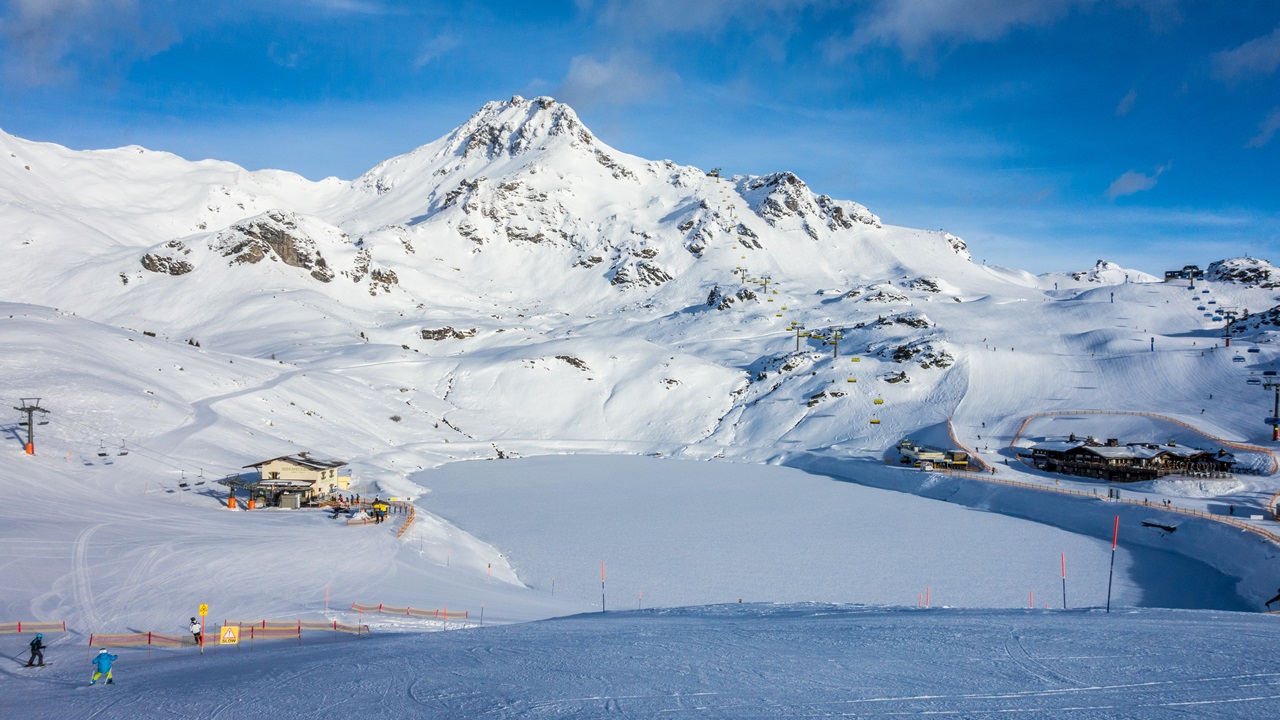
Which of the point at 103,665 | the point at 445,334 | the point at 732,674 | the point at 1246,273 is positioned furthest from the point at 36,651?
A: the point at 1246,273

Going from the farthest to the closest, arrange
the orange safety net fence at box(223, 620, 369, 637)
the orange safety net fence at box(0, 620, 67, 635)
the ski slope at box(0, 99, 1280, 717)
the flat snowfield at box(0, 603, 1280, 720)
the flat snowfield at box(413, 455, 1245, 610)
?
the flat snowfield at box(413, 455, 1245, 610) < the orange safety net fence at box(223, 620, 369, 637) < the orange safety net fence at box(0, 620, 67, 635) < the ski slope at box(0, 99, 1280, 717) < the flat snowfield at box(0, 603, 1280, 720)

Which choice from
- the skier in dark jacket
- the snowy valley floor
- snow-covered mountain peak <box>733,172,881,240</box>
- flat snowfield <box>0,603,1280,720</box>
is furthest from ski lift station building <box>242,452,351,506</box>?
snow-covered mountain peak <box>733,172,881,240</box>

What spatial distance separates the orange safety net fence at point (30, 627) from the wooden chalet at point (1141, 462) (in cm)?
6454

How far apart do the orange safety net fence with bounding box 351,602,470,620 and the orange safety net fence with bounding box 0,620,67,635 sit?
332 inches

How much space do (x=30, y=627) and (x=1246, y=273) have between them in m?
163

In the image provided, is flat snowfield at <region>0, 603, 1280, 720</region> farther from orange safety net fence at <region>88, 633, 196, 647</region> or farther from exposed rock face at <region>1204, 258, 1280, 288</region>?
exposed rock face at <region>1204, 258, 1280, 288</region>

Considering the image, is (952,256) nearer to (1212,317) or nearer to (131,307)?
(1212,317)

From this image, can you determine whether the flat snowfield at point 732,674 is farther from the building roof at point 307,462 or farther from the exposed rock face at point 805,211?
the exposed rock face at point 805,211

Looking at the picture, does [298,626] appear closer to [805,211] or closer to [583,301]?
[583,301]

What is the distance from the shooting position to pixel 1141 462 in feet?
179

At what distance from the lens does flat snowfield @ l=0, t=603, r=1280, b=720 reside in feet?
42.1

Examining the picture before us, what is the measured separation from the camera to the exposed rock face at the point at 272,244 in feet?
411

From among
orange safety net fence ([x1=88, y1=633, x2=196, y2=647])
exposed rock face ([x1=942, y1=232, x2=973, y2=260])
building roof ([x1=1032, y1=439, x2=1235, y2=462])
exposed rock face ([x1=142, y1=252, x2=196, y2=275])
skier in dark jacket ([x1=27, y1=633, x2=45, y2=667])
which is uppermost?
exposed rock face ([x1=942, y1=232, x2=973, y2=260])

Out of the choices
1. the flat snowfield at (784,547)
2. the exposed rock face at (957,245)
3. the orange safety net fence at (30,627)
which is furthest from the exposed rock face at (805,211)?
the orange safety net fence at (30,627)
